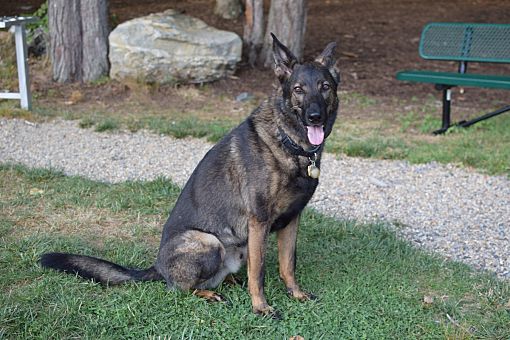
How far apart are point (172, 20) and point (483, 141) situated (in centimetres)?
483

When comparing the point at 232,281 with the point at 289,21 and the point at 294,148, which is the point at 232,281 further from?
the point at 289,21

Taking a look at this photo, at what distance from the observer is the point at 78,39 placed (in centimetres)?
924

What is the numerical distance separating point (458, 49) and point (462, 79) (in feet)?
3.50

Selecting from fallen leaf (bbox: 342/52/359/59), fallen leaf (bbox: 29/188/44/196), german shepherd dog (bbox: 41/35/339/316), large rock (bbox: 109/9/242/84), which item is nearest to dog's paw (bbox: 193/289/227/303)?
german shepherd dog (bbox: 41/35/339/316)

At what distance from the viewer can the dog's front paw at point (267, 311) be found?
368 cm

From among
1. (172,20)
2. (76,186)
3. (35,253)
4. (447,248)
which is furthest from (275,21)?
(35,253)

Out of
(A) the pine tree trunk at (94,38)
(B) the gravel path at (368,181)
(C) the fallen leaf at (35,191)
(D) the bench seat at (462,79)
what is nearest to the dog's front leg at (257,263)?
(B) the gravel path at (368,181)

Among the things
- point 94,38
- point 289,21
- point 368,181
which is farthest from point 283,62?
point 289,21

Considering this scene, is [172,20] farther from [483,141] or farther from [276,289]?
[276,289]

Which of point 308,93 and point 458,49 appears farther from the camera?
point 458,49

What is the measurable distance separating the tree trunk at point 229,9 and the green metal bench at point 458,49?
5.73 m

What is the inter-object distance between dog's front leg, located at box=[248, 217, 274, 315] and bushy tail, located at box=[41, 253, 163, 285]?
22.7 inches

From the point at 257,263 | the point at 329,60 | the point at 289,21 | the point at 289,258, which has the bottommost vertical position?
the point at 289,258

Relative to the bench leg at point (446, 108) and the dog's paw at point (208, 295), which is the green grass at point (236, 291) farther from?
the bench leg at point (446, 108)
